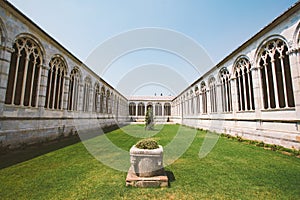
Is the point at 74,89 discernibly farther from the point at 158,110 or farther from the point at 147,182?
the point at 158,110

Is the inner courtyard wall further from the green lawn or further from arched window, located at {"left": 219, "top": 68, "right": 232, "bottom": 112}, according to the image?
the green lawn

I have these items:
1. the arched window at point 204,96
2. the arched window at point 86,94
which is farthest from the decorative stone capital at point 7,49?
the arched window at point 204,96

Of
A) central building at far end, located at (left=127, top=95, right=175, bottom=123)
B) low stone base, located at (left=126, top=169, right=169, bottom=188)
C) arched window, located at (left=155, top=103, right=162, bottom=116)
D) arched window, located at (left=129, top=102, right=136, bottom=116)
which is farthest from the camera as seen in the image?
arched window, located at (left=129, top=102, right=136, bottom=116)

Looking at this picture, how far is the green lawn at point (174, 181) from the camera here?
10.3 ft

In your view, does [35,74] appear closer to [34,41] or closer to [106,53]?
[34,41]

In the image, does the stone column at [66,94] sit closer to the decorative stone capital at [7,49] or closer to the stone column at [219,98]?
the decorative stone capital at [7,49]

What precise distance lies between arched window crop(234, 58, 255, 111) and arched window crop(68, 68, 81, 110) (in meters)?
12.3

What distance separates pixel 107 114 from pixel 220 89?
14.5 metres

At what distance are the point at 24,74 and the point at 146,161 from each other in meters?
7.56

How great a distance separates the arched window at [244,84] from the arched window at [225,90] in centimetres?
102

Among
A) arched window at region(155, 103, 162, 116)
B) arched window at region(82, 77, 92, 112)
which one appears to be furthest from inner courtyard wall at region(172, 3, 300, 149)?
arched window at region(155, 103, 162, 116)

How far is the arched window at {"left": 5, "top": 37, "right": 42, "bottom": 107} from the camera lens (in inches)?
279

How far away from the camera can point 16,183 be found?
12.0ft

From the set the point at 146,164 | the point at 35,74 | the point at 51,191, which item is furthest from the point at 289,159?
the point at 35,74
